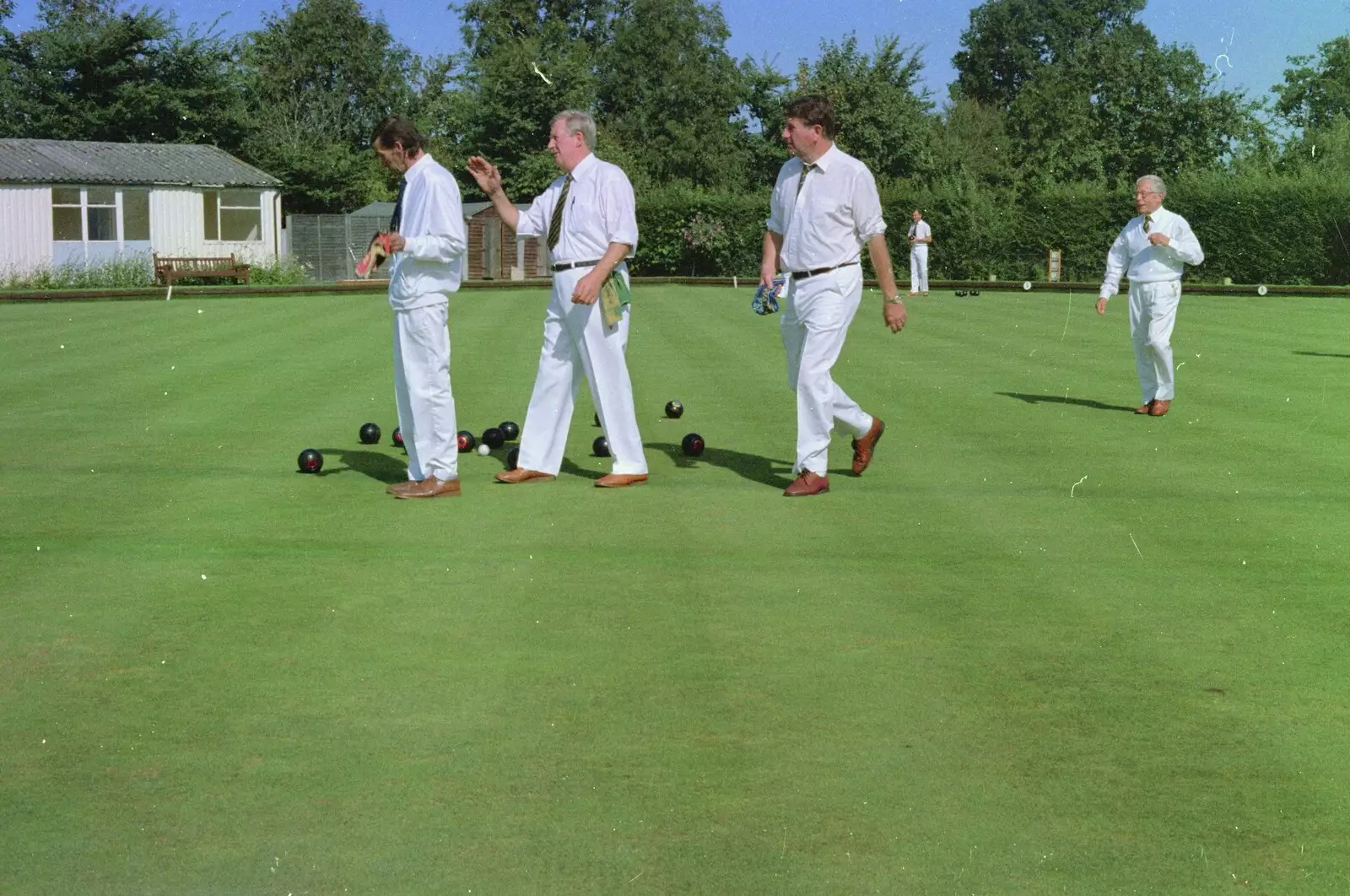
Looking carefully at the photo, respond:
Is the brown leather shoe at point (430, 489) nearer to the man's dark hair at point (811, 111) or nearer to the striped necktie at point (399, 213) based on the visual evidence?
the striped necktie at point (399, 213)

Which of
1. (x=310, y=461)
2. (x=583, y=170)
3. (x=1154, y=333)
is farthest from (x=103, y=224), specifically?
(x=583, y=170)

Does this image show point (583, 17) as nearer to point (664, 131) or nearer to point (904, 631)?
point (664, 131)

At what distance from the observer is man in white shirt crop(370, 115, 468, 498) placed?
8.28 metres

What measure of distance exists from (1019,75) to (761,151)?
31.1 m

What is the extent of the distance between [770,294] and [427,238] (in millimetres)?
2067

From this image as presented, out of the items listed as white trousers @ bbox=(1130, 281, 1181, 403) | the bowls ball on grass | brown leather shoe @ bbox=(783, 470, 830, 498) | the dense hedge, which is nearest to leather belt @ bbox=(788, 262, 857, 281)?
brown leather shoe @ bbox=(783, 470, 830, 498)

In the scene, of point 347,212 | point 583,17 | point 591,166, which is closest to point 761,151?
point 583,17

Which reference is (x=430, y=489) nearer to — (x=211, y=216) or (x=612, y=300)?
(x=612, y=300)

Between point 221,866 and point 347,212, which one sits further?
point 347,212

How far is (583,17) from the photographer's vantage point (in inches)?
3260

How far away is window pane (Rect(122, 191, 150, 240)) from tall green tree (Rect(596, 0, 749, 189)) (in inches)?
1160

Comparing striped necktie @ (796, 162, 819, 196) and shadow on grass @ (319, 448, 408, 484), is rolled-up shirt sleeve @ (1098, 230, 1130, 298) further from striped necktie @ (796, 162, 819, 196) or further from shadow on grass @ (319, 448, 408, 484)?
shadow on grass @ (319, 448, 408, 484)

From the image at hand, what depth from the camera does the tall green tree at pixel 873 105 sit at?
65.6 meters

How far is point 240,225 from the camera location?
50375 millimetres
